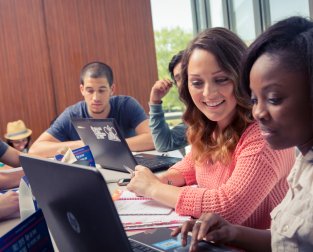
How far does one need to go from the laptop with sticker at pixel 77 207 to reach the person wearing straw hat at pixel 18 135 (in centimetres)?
283

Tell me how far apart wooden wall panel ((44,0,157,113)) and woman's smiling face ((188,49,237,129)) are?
9.00 ft

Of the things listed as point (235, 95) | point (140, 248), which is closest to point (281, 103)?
point (140, 248)

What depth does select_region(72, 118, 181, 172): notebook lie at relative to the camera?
181 cm

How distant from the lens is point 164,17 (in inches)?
163

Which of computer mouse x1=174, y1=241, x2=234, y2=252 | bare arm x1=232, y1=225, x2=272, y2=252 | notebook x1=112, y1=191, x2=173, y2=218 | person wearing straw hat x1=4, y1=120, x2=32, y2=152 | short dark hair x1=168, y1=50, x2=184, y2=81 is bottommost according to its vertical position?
person wearing straw hat x1=4, y1=120, x2=32, y2=152

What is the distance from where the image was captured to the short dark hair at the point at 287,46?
777mm

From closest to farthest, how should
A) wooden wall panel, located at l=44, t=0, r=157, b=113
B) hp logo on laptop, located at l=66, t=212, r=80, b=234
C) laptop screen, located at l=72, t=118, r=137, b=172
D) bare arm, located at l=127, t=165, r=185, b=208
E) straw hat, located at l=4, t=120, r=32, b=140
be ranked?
hp logo on laptop, located at l=66, t=212, r=80, b=234
bare arm, located at l=127, t=165, r=185, b=208
laptop screen, located at l=72, t=118, r=137, b=172
straw hat, located at l=4, t=120, r=32, b=140
wooden wall panel, located at l=44, t=0, r=157, b=113

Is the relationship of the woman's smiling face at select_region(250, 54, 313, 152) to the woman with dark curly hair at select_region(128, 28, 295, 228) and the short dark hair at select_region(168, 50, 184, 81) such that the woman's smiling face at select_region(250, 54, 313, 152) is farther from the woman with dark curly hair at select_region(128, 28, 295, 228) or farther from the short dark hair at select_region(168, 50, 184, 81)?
the short dark hair at select_region(168, 50, 184, 81)

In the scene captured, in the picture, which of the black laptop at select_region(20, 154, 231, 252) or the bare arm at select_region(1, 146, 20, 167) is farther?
the bare arm at select_region(1, 146, 20, 167)

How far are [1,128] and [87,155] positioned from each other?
224cm

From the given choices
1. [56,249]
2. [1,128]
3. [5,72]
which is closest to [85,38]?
[5,72]

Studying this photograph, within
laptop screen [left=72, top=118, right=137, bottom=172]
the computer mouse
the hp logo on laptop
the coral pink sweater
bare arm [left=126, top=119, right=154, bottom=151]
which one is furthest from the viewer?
bare arm [left=126, top=119, right=154, bottom=151]

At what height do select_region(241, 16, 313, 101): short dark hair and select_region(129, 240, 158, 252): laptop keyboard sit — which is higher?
select_region(241, 16, 313, 101): short dark hair

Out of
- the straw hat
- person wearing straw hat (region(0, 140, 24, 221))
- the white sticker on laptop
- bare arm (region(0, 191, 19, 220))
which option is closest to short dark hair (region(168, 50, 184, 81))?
the white sticker on laptop
